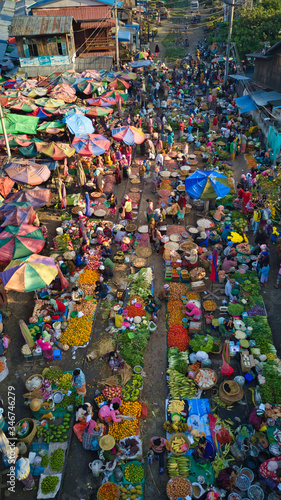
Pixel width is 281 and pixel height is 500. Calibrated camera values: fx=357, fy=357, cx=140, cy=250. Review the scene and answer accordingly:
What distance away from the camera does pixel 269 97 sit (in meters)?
25.5

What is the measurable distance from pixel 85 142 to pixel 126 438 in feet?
50.7

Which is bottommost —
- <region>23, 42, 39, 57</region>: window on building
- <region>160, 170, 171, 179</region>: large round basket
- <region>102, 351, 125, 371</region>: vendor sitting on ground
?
<region>102, 351, 125, 371</region>: vendor sitting on ground

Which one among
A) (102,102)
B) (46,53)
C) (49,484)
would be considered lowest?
(49,484)

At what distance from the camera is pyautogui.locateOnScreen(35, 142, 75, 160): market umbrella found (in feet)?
64.3

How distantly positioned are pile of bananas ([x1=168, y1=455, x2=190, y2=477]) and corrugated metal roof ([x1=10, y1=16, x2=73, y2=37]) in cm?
3451

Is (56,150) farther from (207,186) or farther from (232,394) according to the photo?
(232,394)

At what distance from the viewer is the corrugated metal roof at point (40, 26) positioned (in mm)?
31922

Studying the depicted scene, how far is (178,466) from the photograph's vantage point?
30.5 feet

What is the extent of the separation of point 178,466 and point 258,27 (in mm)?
36381

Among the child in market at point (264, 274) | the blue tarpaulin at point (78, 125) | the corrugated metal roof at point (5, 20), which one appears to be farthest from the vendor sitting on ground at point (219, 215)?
the corrugated metal roof at point (5, 20)

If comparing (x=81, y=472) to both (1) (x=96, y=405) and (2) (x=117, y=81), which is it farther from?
(2) (x=117, y=81)

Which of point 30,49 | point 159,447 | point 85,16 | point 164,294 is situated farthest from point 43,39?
point 159,447

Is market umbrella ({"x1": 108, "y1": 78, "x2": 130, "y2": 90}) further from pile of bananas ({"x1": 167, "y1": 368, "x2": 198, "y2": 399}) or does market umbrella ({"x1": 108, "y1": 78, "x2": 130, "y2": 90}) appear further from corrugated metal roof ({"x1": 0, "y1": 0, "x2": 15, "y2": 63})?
pile of bananas ({"x1": 167, "y1": 368, "x2": 198, "y2": 399})

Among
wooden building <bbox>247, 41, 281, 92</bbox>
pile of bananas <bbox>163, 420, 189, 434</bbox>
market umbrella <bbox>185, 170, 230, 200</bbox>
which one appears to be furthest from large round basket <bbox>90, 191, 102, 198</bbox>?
wooden building <bbox>247, 41, 281, 92</bbox>
